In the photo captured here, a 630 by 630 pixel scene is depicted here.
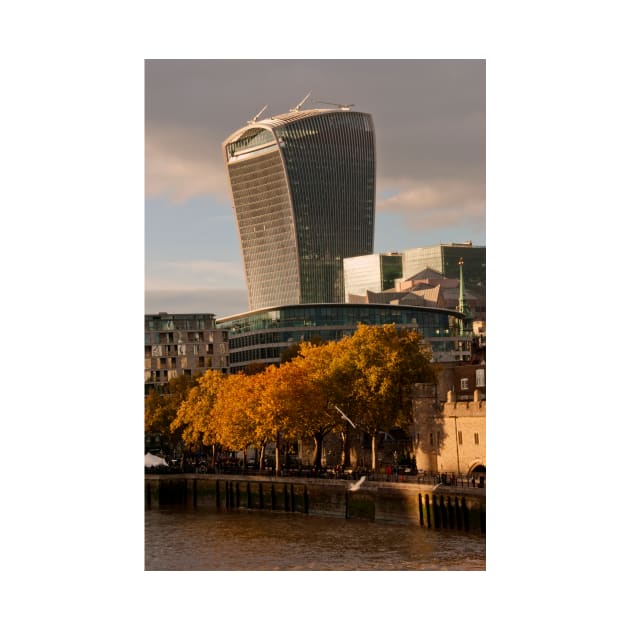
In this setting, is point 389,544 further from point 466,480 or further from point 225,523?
point 225,523

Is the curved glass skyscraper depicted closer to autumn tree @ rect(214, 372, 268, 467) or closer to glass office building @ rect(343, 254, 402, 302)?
glass office building @ rect(343, 254, 402, 302)

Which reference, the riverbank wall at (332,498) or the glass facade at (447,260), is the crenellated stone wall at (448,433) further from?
the glass facade at (447,260)

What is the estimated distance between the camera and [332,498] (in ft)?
200

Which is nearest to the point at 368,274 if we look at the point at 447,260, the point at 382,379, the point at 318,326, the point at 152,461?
the point at 447,260

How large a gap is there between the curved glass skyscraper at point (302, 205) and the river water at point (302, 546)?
119 metres

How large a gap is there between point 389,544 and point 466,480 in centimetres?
756

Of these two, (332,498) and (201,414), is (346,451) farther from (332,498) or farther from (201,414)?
(201,414)

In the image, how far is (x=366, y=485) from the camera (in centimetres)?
5878

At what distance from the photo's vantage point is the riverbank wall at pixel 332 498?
51.6m

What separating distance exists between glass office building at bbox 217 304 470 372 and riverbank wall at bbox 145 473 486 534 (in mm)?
54205

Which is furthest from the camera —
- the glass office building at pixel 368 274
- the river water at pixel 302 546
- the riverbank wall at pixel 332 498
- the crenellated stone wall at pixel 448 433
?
the glass office building at pixel 368 274

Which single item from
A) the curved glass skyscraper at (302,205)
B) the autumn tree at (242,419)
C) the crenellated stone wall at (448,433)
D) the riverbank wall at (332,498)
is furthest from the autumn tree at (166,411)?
the curved glass skyscraper at (302,205)

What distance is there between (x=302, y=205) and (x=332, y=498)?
126607mm
